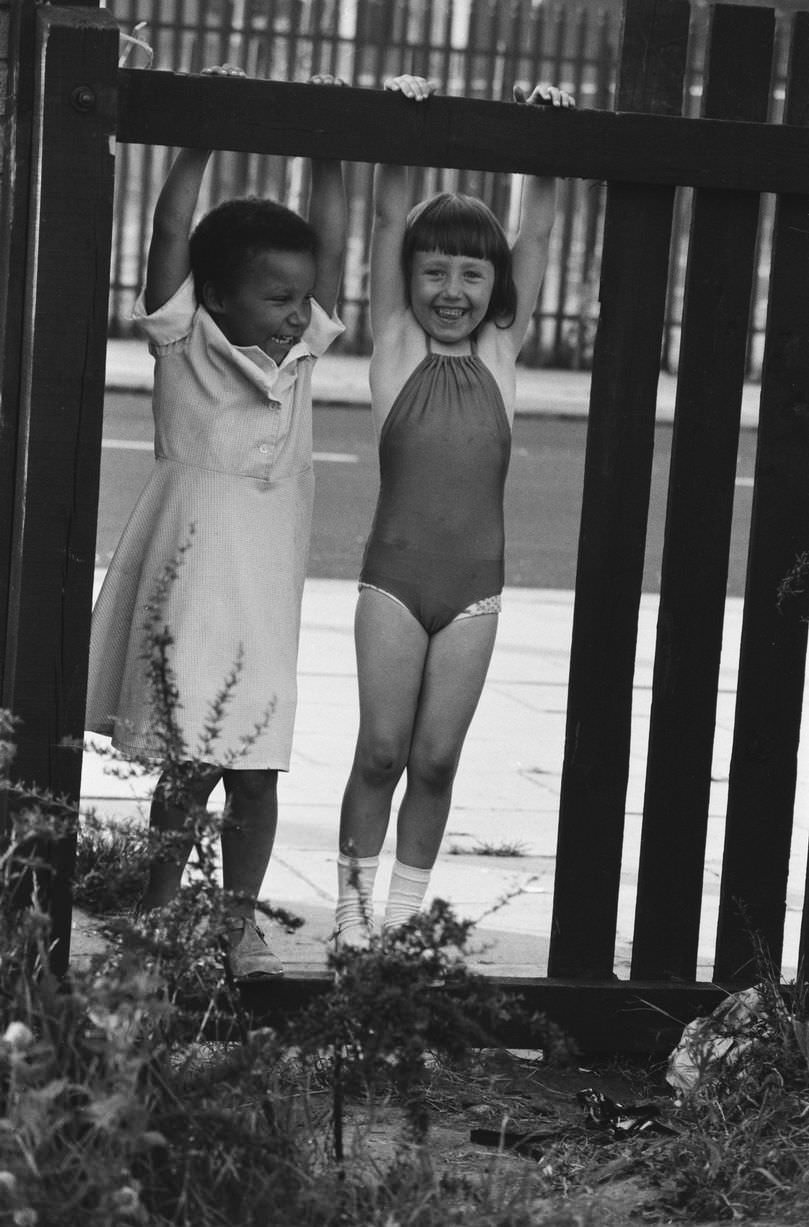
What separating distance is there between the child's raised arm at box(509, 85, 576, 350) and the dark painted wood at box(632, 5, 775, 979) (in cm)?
34

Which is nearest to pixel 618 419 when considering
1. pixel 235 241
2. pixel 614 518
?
pixel 614 518

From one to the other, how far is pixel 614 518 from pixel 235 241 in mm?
884

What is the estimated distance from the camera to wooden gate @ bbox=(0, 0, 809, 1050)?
10.6 ft

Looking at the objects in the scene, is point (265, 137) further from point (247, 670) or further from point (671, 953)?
point (671, 953)

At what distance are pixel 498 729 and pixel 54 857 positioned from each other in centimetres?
336

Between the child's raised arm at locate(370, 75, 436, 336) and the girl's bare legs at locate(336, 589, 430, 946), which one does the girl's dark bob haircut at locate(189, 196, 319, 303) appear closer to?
the child's raised arm at locate(370, 75, 436, 336)

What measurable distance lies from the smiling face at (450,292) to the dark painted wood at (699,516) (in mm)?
412

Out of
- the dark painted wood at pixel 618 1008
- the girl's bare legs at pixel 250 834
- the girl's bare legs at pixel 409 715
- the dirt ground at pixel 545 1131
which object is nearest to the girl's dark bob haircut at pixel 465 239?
the girl's bare legs at pixel 409 715

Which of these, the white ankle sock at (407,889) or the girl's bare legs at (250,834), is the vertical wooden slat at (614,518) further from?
the girl's bare legs at (250,834)

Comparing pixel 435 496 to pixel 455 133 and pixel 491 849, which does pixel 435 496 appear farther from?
pixel 491 849

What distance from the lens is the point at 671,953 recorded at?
3771 mm

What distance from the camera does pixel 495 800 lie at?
18.7 ft

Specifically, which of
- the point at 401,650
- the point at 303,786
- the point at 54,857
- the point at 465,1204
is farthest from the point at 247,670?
the point at 303,786

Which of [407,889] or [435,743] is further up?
[435,743]
